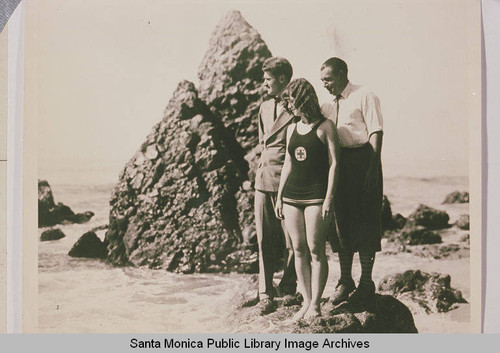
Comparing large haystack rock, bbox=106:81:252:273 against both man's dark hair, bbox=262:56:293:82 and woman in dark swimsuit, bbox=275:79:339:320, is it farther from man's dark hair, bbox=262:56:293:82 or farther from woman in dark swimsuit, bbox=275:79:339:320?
man's dark hair, bbox=262:56:293:82

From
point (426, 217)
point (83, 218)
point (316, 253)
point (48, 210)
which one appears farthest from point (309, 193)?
point (48, 210)

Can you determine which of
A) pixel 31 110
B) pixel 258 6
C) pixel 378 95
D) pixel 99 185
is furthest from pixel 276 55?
pixel 31 110

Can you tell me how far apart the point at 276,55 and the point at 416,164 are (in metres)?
1.18

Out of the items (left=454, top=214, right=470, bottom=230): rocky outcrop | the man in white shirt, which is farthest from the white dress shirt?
(left=454, top=214, right=470, bottom=230): rocky outcrop

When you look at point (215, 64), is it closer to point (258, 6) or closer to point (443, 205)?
point (258, 6)

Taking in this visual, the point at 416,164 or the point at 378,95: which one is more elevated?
the point at 378,95

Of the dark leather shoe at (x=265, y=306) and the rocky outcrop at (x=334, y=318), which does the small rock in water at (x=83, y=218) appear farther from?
the dark leather shoe at (x=265, y=306)

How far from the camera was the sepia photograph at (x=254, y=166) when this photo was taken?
3400 mm

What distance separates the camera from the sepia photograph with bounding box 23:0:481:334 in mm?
3400

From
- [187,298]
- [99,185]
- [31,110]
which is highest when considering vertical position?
[31,110]

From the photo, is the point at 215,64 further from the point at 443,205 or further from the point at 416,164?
the point at 443,205

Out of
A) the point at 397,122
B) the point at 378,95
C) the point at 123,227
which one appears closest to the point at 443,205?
the point at 397,122

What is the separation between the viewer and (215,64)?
357 centimetres

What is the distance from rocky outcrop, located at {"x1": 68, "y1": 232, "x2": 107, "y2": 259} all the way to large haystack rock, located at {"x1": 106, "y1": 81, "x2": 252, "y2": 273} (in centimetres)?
6
